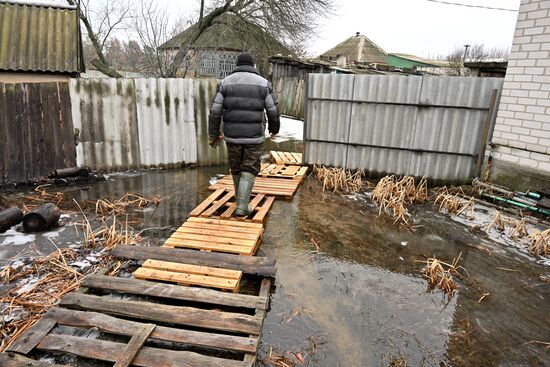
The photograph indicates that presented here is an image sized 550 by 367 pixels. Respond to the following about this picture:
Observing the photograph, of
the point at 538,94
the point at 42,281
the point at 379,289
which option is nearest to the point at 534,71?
the point at 538,94

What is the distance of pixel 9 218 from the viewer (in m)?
4.42

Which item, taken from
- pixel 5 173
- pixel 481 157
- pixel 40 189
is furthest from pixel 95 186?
pixel 481 157

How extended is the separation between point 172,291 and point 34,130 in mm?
5067

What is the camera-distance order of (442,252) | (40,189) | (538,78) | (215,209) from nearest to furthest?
(442,252) < (215,209) < (538,78) < (40,189)

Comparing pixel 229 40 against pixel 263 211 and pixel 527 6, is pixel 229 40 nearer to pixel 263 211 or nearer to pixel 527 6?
pixel 527 6

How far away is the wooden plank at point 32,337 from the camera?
7.64ft

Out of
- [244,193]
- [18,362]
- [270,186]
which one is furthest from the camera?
[270,186]

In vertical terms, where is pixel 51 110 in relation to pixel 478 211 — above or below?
above

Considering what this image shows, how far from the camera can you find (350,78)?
22.1 feet

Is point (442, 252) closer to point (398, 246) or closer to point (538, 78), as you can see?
point (398, 246)

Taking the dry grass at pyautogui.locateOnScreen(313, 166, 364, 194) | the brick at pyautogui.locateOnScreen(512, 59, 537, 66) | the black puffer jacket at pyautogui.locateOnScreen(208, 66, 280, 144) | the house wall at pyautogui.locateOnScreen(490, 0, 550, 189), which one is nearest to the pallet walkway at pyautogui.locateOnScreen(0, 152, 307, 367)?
the black puffer jacket at pyautogui.locateOnScreen(208, 66, 280, 144)

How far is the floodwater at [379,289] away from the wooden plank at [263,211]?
0.11m

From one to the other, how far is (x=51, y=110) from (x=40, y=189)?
147 centimetres

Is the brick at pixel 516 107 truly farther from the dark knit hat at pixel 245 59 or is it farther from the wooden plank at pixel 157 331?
the wooden plank at pixel 157 331
